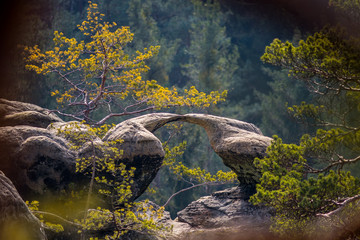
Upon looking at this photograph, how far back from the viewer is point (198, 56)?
21547 millimetres

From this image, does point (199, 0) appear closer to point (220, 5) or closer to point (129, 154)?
point (220, 5)

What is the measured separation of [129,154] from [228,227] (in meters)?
2.44

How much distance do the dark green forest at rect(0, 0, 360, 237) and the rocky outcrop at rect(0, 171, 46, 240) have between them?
1022 centimetres

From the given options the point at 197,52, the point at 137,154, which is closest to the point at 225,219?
the point at 137,154

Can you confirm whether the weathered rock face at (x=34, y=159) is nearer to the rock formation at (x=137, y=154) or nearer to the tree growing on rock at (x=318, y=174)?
the rock formation at (x=137, y=154)

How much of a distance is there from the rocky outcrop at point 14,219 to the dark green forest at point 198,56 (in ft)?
33.5

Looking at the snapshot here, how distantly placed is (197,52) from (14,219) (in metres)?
17.8

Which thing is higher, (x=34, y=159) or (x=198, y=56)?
(x=198, y=56)

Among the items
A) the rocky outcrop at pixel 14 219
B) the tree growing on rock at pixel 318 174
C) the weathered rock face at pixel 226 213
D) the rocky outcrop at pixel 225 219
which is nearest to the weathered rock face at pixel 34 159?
the rocky outcrop at pixel 14 219

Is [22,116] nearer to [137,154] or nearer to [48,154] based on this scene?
[48,154]

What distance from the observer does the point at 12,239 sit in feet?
15.1

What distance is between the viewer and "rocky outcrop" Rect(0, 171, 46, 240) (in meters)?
4.66

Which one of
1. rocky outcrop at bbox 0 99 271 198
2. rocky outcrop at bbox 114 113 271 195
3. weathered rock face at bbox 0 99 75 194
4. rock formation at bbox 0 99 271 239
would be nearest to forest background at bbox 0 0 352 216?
rocky outcrop at bbox 114 113 271 195

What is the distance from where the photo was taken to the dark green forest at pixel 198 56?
16.8 meters
